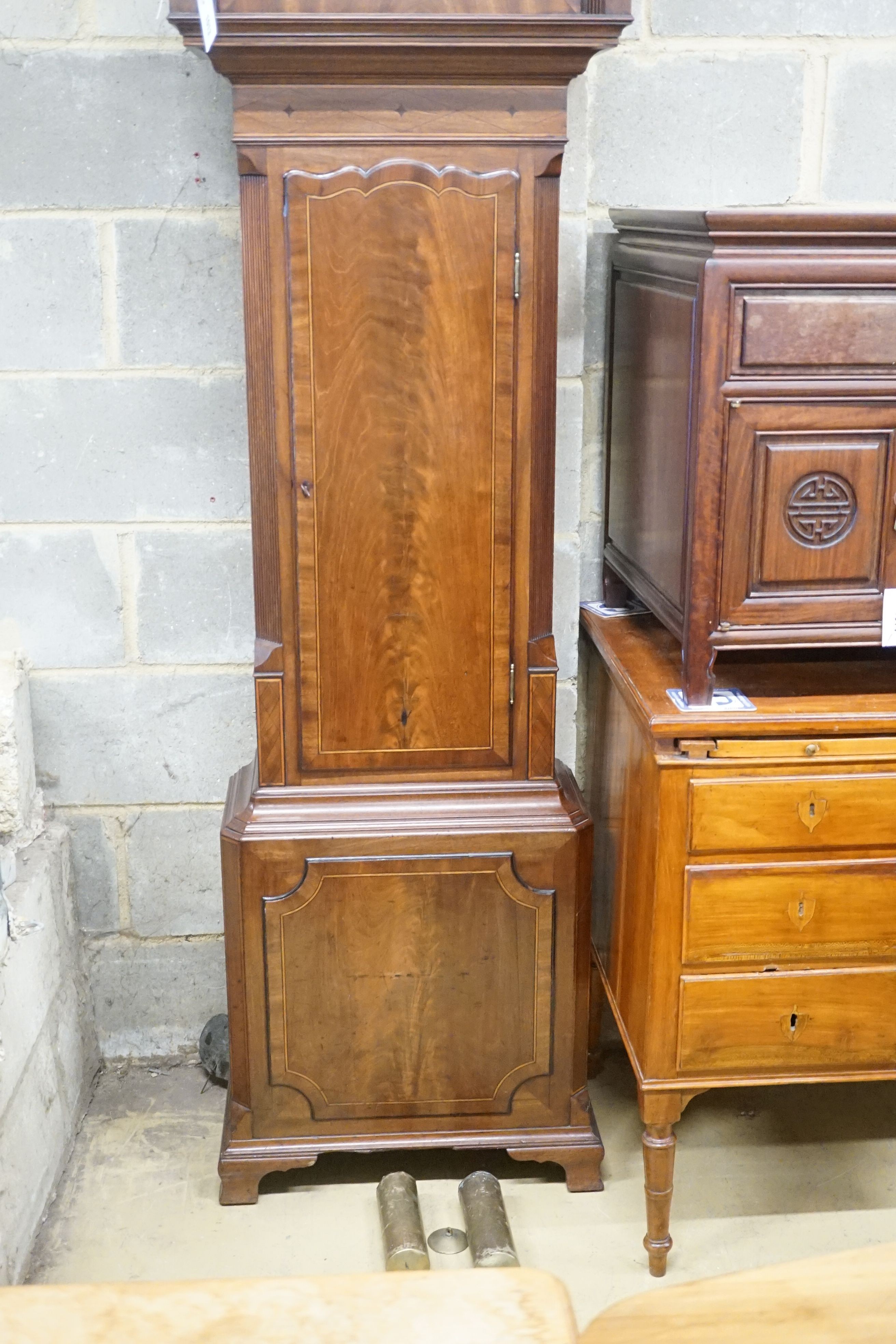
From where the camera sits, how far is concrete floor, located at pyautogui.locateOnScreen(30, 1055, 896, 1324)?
217cm

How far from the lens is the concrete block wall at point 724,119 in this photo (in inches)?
90.3

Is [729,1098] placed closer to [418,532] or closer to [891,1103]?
[891,1103]

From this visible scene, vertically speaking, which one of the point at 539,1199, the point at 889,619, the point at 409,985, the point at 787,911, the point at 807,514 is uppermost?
the point at 807,514

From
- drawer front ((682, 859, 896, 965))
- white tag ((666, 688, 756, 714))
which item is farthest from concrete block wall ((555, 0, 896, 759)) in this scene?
drawer front ((682, 859, 896, 965))

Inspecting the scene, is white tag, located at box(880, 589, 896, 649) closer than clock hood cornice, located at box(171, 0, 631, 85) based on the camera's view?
No

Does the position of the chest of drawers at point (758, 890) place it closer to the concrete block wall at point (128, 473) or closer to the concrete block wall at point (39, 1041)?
the concrete block wall at point (128, 473)

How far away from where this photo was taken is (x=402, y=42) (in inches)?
72.6

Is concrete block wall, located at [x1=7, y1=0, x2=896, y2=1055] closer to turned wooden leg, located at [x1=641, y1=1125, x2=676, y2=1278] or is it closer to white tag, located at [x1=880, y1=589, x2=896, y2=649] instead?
white tag, located at [x1=880, y1=589, x2=896, y2=649]

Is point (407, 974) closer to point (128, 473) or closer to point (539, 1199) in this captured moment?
point (539, 1199)

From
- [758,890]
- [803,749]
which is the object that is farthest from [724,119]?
[758,890]

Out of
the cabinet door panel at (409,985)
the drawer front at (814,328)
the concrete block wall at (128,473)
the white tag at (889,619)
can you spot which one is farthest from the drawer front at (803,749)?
the concrete block wall at (128,473)

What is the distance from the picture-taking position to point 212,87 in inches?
87.7

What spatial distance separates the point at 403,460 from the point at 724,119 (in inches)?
35.3

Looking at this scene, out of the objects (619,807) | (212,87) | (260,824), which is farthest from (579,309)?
(260,824)
